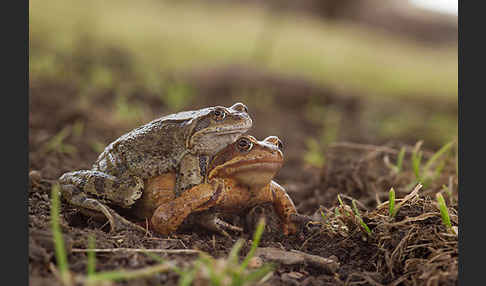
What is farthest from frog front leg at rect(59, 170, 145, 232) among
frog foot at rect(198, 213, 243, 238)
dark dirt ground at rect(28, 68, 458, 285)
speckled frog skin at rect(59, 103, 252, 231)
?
frog foot at rect(198, 213, 243, 238)

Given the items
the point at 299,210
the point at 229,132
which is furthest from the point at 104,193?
the point at 299,210

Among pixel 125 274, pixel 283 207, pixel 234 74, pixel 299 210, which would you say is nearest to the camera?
pixel 125 274

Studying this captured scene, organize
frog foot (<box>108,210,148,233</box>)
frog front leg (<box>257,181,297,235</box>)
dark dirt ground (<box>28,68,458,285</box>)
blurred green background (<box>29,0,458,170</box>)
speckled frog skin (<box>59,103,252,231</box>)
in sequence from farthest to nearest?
blurred green background (<box>29,0,458,170</box>), frog front leg (<box>257,181,297,235</box>), speckled frog skin (<box>59,103,252,231</box>), frog foot (<box>108,210,148,233</box>), dark dirt ground (<box>28,68,458,285</box>)

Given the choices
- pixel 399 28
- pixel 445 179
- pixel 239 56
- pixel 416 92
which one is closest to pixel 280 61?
pixel 239 56

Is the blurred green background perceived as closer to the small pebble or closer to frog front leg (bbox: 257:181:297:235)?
frog front leg (bbox: 257:181:297:235)

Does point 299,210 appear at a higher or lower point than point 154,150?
lower

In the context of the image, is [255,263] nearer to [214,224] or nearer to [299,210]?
[214,224]
